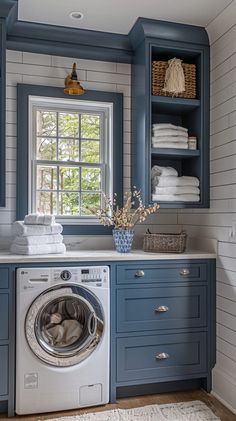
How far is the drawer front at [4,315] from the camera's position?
257cm

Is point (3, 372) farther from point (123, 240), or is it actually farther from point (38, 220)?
point (123, 240)

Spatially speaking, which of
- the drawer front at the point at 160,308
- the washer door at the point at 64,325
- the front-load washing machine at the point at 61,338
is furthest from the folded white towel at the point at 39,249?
the drawer front at the point at 160,308

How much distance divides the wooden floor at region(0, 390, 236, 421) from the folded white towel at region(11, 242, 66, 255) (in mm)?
1054

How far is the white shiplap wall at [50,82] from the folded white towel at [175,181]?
0.41m

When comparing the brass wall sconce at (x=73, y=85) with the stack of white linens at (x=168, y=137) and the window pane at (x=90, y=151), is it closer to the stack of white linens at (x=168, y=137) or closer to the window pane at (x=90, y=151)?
the window pane at (x=90, y=151)

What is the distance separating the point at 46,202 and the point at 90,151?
1.89 ft

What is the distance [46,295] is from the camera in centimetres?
260

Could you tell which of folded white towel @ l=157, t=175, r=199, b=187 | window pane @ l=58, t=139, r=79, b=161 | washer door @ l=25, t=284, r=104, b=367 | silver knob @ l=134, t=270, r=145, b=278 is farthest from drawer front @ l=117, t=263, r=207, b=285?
window pane @ l=58, t=139, r=79, b=161

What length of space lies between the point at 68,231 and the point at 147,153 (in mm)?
884

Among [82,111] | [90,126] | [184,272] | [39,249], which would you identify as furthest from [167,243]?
[82,111]

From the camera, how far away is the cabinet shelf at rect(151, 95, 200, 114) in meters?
3.05

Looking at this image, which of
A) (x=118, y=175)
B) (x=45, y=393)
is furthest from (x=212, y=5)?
(x=45, y=393)

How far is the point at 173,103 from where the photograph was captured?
3.08 meters

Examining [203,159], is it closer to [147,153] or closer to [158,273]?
[147,153]
